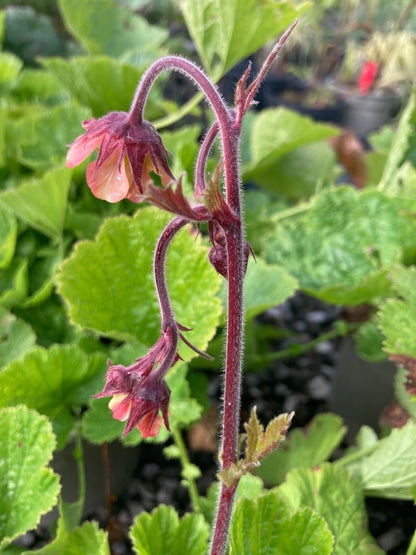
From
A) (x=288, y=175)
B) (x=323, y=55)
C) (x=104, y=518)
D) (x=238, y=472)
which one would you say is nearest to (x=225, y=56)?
(x=288, y=175)

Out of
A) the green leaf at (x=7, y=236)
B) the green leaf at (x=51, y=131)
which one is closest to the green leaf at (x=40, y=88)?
the green leaf at (x=51, y=131)

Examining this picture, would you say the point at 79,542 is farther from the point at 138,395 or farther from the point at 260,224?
the point at 260,224

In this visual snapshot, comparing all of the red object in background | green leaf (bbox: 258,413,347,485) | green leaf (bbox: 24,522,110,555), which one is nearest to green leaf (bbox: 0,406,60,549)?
green leaf (bbox: 24,522,110,555)

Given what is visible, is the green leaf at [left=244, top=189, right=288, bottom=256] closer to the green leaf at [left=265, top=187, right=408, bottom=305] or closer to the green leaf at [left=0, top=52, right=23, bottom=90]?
the green leaf at [left=265, top=187, right=408, bottom=305]

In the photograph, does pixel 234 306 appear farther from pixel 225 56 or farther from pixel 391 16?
pixel 391 16

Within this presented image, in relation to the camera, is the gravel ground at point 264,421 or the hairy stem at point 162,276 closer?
the hairy stem at point 162,276

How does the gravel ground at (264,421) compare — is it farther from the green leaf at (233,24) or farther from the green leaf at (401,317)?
the green leaf at (233,24)
